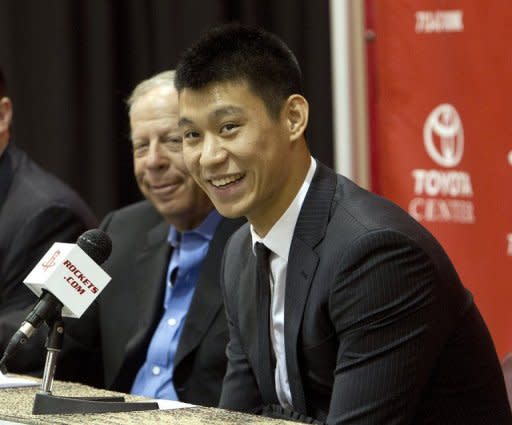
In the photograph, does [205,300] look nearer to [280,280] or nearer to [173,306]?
[173,306]

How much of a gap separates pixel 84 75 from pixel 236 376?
2.42m

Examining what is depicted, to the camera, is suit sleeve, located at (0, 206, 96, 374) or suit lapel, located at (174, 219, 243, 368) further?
suit sleeve, located at (0, 206, 96, 374)

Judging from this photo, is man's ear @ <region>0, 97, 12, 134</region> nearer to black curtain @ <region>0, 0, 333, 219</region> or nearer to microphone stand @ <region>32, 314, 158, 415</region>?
black curtain @ <region>0, 0, 333, 219</region>

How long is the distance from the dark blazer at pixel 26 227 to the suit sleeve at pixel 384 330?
1351mm

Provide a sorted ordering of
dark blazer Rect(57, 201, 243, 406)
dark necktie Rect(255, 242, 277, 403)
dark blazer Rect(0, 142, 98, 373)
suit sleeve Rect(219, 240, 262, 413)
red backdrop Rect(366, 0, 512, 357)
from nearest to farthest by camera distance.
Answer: dark necktie Rect(255, 242, 277, 403)
suit sleeve Rect(219, 240, 262, 413)
dark blazer Rect(57, 201, 243, 406)
red backdrop Rect(366, 0, 512, 357)
dark blazer Rect(0, 142, 98, 373)

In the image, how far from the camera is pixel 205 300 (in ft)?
10.3

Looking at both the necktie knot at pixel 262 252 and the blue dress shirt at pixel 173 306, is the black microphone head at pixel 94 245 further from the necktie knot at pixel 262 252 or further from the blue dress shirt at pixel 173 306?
the blue dress shirt at pixel 173 306

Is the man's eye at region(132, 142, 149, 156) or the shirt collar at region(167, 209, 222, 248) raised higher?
the man's eye at region(132, 142, 149, 156)

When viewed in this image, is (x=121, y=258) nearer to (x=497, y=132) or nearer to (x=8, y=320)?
(x=8, y=320)

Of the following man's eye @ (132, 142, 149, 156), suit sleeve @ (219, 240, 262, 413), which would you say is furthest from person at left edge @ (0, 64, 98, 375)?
suit sleeve @ (219, 240, 262, 413)

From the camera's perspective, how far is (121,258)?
3416 mm

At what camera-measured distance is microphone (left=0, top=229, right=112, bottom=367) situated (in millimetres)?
2047

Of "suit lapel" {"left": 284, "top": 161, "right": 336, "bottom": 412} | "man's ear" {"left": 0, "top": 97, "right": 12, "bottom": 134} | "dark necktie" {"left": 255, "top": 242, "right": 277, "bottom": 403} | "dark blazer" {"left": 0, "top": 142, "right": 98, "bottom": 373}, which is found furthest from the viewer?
"man's ear" {"left": 0, "top": 97, "right": 12, "bottom": 134}

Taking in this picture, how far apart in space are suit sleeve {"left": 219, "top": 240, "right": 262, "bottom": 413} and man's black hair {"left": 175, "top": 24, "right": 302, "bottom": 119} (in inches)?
18.0
